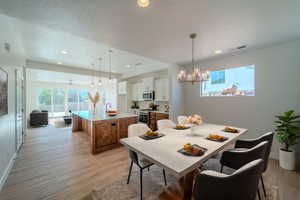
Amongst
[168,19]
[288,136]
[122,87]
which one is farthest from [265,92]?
[122,87]

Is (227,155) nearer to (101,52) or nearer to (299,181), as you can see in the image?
(299,181)

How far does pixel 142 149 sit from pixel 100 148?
2.14m

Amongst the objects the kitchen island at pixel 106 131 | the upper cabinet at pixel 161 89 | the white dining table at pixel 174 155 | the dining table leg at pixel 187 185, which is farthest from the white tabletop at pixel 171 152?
the upper cabinet at pixel 161 89

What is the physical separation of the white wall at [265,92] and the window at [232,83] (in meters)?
0.14

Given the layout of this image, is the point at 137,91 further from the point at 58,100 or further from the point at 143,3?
the point at 58,100

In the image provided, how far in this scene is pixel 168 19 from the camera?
1779 mm

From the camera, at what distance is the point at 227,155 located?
1.67 m

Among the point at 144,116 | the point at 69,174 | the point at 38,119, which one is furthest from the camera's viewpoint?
the point at 38,119

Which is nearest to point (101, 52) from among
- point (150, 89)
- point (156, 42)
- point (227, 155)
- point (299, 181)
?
point (156, 42)

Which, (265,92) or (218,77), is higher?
(218,77)

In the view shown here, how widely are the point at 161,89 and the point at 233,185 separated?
4.23 metres

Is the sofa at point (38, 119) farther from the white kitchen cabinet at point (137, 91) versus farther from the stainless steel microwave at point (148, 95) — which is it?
the stainless steel microwave at point (148, 95)

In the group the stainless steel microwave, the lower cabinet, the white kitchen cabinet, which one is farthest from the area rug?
the white kitchen cabinet

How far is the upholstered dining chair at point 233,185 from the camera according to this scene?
91 cm
